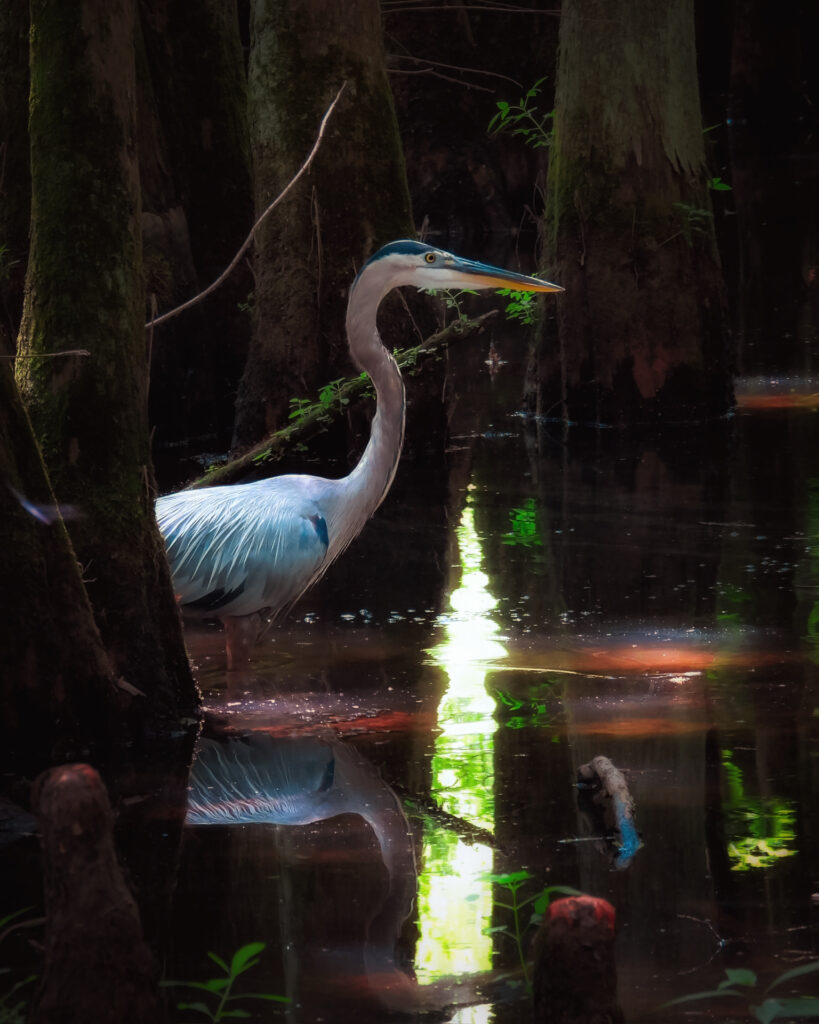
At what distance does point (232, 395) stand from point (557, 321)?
9.04ft

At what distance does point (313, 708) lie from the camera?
23.8 feet

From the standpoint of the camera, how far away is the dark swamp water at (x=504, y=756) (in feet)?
15.9

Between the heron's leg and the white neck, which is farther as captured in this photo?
the white neck

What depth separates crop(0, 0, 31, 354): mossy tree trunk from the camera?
12.4 metres

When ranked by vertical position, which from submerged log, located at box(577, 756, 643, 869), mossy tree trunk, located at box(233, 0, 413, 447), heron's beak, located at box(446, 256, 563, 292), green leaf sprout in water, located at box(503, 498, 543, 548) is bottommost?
submerged log, located at box(577, 756, 643, 869)

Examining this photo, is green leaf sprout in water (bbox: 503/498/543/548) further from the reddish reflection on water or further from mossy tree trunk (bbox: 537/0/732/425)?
mossy tree trunk (bbox: 537/0/732/425)

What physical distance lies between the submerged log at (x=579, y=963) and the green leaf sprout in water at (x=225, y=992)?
762 mm

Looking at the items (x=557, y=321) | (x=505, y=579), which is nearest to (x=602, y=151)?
(x=557, y=321)

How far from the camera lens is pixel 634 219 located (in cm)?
1279

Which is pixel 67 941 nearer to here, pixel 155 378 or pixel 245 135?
pixel 155 378

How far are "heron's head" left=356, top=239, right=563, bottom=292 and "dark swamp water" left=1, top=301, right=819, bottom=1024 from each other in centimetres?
162

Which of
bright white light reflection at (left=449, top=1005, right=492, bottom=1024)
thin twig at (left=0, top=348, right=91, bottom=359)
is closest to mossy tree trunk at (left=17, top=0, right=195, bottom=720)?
thin twig at (left=0, top=348, right=91, bottom=359)

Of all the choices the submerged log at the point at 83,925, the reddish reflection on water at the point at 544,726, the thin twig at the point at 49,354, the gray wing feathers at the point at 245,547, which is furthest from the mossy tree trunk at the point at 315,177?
the submerged log at the point at 83,925

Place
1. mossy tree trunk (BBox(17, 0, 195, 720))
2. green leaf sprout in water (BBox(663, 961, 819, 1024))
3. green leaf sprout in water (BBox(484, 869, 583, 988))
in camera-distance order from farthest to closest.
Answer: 1. mossy tree trunk (BBox(17, 0, 195, 720))
2. green leaf sprout in water (BBox(484, 869, 583, 988))
3. green leaf sprout in water (BBox(663, 961, 819, 1024))
